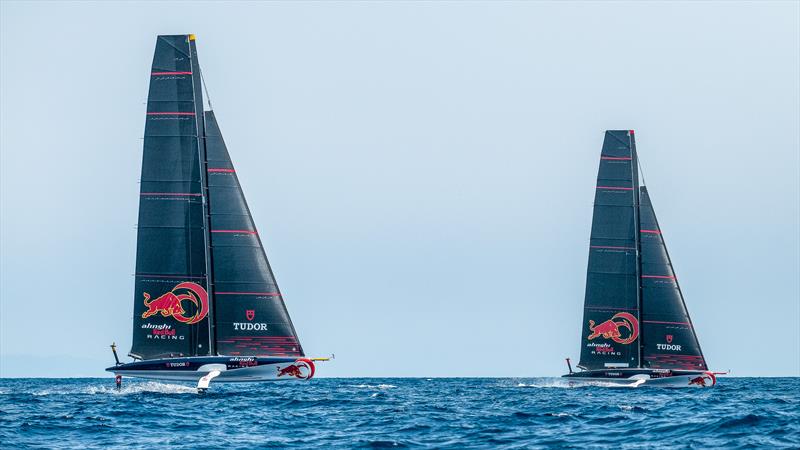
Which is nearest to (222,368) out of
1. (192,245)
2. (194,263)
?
(194,263)

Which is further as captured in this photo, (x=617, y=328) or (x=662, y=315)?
(x=662, y=315)

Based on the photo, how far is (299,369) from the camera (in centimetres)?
5084

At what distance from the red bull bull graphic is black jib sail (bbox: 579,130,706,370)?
16.4 metres

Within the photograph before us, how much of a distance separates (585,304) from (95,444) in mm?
35640

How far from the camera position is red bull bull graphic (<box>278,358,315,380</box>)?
50.7 metres

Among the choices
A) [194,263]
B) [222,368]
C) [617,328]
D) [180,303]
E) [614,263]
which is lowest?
[222,368]

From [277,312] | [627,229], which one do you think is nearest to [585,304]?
[627,229]

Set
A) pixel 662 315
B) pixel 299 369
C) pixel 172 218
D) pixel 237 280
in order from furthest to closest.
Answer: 1. pixel 662 315
2. pixel 237 280
3. pixel 299 369
4. pixel 172 218

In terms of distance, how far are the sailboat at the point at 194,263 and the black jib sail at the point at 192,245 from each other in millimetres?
42

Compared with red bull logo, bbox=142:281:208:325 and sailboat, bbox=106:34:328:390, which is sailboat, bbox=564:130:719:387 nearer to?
Result: sailboat, bbox=106:34:328:390

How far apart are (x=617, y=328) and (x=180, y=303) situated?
2225cm

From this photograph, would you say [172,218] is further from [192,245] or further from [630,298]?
[630,298]

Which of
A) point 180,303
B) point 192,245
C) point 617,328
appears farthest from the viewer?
point 617,328

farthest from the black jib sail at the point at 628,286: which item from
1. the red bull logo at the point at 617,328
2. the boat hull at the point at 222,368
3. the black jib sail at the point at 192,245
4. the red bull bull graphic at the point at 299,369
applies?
the boat hull at the point at 222,368
